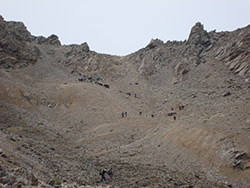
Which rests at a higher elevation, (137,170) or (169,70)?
(169,70)

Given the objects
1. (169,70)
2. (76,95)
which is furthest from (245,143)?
(169,70)

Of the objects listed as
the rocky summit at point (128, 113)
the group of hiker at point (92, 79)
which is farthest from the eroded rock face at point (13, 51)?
the group of hiker at point (92, 79)

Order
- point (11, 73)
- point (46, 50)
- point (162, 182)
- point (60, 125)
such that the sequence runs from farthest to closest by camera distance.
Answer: point (46, 50), point (11, 73), point (60, 125), point (162, 182)

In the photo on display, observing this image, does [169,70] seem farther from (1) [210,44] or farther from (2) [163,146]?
(2) [163,146]

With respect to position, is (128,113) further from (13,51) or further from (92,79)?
(13,51)

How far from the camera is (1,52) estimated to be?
57031 mm

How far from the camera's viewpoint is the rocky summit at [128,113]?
59.3 ft

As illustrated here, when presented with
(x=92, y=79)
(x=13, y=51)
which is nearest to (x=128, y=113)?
(x=92, y=79)

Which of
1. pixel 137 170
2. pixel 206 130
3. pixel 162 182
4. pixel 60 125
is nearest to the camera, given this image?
pixel 162 182

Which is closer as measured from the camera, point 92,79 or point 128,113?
point 128,113

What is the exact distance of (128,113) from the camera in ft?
136

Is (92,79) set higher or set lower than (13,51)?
lower

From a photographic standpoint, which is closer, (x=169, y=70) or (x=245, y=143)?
(x=245, y=143)

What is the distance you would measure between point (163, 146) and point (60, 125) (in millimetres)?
20023
